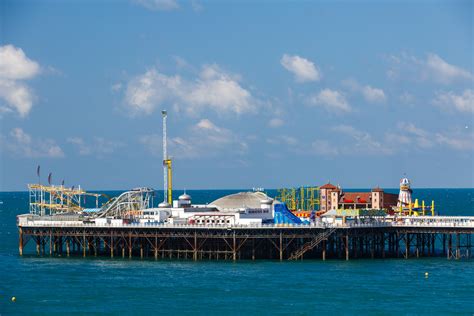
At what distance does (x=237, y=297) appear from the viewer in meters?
95.4

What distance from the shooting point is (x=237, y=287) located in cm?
10081

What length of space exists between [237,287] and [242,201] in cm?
3859

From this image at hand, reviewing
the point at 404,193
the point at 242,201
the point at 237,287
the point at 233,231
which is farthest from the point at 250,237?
the point at 404,193

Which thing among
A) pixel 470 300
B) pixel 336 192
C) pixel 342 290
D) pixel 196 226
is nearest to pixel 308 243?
pixel 196 226

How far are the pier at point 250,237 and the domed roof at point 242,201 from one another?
460 inches

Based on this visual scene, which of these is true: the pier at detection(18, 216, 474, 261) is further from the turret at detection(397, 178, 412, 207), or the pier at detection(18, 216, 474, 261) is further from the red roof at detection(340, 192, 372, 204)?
the red roof at detection(340, 192, 372, 204)

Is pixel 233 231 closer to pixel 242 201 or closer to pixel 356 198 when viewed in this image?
pixel 242 201

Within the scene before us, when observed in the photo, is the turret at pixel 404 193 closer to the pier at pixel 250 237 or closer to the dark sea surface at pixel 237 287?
the pier at pixel 250 237

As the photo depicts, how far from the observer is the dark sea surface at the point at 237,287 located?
9062 centimetres

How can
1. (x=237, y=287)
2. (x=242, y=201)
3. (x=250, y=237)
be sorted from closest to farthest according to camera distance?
1. (x=237, y=287)
2. (x=250, y=237)
3. (x=242, y=201)

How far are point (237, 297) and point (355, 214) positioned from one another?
4364 cm

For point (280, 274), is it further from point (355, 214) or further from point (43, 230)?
point (43, 230)

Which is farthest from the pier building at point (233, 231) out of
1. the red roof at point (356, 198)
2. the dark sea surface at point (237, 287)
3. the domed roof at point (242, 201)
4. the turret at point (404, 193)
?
the red roof at point (356, 198)

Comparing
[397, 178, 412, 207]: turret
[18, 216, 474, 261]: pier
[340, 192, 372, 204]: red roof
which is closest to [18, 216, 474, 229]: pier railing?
[18, 216, 474, 261]: pier
